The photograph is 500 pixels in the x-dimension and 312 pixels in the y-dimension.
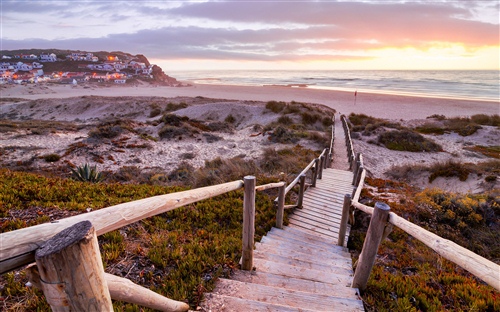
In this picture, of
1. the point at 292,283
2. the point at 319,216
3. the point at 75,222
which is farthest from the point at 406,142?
the point at 75,222

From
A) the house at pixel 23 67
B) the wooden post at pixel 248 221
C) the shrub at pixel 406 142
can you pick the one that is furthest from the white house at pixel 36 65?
the wooden post at pixel 248 221

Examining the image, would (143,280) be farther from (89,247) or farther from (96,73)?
(96,73)

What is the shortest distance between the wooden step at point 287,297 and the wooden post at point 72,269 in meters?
2.06

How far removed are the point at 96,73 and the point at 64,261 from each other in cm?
12113

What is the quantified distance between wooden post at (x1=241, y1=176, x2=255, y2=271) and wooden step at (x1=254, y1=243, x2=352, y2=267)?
0.86 metres

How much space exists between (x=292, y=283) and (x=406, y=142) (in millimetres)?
A: 19422

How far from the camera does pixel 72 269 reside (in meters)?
1.08

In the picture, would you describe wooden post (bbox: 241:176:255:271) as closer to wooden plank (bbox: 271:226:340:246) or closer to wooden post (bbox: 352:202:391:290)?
wooden post (bbox: 352:202:391:290)

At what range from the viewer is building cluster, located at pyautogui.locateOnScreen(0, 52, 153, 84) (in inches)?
3433

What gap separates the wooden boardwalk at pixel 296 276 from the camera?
2.81m

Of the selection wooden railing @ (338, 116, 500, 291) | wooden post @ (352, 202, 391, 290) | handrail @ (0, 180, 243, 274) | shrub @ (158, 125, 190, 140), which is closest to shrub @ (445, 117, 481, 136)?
→ shrub @ (158, 125, 190, 140)

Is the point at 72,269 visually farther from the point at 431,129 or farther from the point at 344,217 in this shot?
the point at 431,129

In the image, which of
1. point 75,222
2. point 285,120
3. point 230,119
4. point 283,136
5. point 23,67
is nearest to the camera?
point 75,222

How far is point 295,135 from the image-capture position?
752 inches
